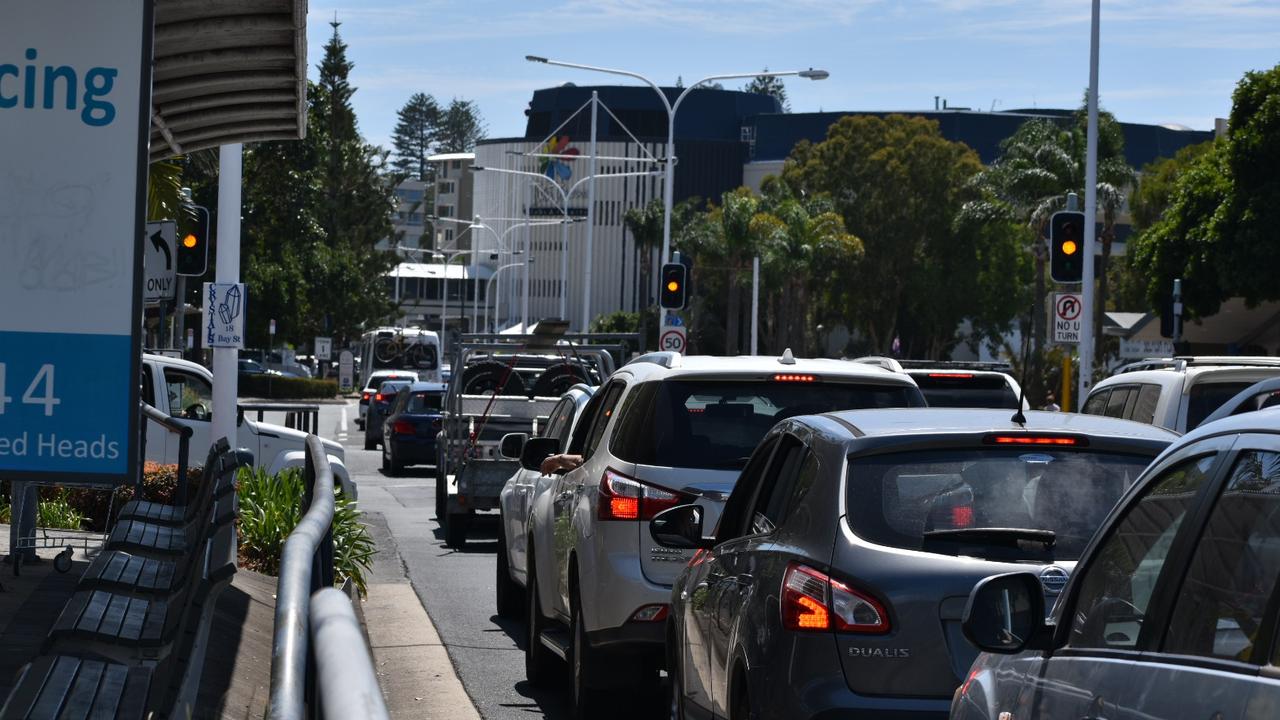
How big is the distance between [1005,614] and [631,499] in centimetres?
459

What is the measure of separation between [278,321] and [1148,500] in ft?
215

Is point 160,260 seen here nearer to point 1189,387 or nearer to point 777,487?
point 1189,387

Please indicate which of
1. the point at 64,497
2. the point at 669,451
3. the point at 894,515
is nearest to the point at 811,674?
the point at 894,515

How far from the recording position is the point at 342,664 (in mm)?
2689

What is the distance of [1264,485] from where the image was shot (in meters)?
3.45

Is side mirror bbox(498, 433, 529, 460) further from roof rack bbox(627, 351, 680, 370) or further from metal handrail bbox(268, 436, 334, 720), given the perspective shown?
metal handrail bbox(268, 436, 334, 720)

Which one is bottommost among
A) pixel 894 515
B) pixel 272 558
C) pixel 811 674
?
pixel 272 558

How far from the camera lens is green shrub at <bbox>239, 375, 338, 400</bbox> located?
72.8 meters

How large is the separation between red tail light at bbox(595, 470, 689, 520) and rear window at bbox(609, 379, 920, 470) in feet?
0.43

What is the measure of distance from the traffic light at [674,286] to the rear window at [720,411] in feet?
82.6

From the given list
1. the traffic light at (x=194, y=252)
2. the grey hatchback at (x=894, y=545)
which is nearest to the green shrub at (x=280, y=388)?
the traffic light at (x=194, y=252)

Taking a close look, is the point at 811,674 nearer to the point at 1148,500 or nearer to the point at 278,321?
the point at 1148,500

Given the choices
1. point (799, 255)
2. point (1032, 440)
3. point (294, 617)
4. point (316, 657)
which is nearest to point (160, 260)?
point (1032, 440)

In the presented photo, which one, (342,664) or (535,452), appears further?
(535,452)
